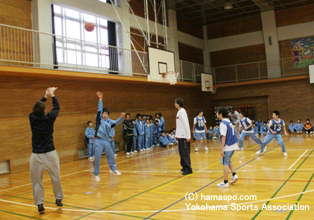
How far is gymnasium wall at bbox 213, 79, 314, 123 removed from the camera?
21594mm

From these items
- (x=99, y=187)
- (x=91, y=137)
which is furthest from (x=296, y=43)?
(x=99, y=187)

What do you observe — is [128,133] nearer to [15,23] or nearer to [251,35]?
[15,23]

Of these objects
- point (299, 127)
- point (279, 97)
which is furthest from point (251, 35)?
point (299, 127)

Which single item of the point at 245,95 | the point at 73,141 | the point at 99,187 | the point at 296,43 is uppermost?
the point at 296,43

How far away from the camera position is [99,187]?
7387 millimetres

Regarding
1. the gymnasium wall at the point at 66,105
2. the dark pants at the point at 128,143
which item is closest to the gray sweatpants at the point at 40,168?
the gymnasium wall at the point at 66,105

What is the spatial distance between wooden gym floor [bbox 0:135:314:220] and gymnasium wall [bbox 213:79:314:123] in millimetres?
13060

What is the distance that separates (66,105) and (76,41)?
141 inches

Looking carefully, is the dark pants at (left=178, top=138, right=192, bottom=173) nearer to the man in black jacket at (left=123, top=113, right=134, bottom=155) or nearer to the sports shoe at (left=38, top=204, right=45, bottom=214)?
the sports shoe at (left=38, top=204, right=45, bottom=214)

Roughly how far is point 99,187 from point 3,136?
5.89 m

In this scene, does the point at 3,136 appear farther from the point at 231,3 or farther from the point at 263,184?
the point at 231,3

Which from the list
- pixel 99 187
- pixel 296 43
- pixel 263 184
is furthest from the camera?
pixel 296 43

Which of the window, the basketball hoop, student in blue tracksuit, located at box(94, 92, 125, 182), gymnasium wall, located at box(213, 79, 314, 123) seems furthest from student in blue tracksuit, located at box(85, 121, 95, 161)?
gymnasium wall, located at box(213, 79, 314, 123)

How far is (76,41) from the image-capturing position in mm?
14930
